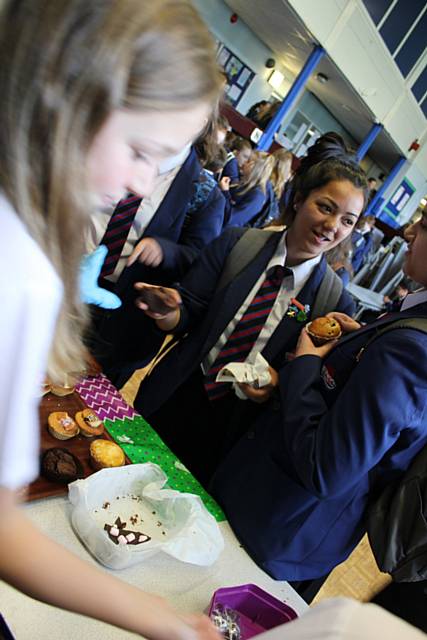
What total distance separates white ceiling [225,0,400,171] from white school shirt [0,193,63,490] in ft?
28.1

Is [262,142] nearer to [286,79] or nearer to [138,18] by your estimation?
[286,79]

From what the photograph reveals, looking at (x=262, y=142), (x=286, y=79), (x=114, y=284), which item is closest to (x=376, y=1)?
(x=286, y=79)

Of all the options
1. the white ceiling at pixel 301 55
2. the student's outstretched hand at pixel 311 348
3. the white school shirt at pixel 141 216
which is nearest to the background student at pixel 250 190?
the white school shirt at pixel 141 216

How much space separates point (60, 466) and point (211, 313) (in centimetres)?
84

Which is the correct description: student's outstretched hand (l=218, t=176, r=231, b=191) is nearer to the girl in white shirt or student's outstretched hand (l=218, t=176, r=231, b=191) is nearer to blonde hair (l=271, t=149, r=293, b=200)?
blonde hair (l=271, t=149, r=293, b=200)

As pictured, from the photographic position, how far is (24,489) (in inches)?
42.2

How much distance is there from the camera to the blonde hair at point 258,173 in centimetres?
431

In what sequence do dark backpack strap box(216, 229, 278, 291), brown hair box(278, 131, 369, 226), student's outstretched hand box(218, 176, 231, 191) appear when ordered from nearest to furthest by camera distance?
1. brown hair box(278, 131, 369, 226)
2. dark backpack strap box(216, 229, 278, 291)
3. student's outstretched hand box(218, 176, 231, 191)

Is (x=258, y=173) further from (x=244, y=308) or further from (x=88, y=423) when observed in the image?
(x=88, y=423)

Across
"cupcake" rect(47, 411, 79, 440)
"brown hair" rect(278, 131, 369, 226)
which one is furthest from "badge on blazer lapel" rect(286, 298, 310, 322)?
"cupcake" rect(47, 411, 79, 440)

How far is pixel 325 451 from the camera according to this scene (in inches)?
43.5

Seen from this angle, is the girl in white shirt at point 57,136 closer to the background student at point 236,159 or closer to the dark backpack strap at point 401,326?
the dark backpack strap at point 401,326

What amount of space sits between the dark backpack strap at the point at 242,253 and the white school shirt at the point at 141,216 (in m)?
0.43

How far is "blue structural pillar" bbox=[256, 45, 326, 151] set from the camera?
24.4ft
